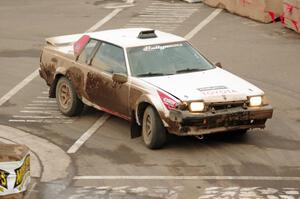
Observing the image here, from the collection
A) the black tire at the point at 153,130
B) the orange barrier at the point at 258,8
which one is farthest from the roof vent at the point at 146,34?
the orange barrier at the point at 258,8

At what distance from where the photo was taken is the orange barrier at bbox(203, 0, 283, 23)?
23359 millimetres

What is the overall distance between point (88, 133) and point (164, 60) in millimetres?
1761

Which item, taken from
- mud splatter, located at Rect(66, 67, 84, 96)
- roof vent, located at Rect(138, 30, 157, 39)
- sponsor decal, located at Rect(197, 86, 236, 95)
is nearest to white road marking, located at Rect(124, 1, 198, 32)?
mud splatter, located at Rect(66, 67, 84, 96)

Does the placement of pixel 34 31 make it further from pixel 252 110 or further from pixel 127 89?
pixel 252 110

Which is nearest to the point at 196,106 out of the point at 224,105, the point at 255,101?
the point at 224,105

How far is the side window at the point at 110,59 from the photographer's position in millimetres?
13586

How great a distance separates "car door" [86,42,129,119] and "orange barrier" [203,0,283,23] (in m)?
10.2

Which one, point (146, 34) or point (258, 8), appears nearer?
point (146, 34)

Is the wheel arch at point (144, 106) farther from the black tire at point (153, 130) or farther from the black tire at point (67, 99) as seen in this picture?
the black tire at point (67, 99)

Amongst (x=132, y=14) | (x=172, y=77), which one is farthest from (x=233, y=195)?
(x=132, y=14)

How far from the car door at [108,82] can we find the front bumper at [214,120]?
1.40m

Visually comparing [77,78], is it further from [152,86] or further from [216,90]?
[216,90]

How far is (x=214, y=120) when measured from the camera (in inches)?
477

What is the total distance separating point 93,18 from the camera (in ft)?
82.8
